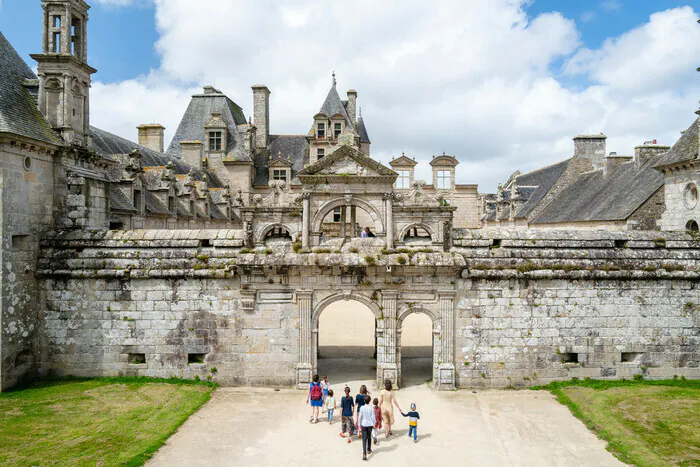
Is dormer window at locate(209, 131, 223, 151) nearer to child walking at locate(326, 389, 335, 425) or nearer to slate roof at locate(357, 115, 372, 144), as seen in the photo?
slate roof at locate(357, 115, 372, 144)

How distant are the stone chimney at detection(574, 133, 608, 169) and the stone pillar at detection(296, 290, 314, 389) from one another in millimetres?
29206

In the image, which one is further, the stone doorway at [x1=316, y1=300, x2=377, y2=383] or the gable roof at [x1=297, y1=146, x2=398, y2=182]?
the stone doorway at [x1=316, y1=300, x2=377, y2=383]

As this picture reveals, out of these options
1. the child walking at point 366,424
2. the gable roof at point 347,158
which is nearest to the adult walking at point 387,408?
the child walking at point 366,424

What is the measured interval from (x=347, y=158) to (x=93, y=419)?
349 inches

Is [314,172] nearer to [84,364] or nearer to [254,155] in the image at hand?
[84,364]

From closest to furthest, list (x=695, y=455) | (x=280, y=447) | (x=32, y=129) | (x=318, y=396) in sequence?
(x=695, y=455) → (x=280, y=447) → (x=318, y=396) → (x=32, y=129)

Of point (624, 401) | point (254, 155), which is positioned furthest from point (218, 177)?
point (624, 401)

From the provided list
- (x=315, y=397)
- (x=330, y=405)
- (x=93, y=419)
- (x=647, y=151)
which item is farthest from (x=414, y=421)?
(x=647, y=151)

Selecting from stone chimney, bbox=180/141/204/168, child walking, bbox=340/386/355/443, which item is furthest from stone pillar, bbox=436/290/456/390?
stone chimney, bbox=180/141/204/168

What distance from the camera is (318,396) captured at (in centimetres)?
1105

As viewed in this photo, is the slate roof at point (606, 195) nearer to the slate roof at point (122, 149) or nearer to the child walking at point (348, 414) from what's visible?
the child walking at point (348, 414)

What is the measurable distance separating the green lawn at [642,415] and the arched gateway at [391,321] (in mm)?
3033

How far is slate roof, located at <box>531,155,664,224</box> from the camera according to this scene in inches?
899

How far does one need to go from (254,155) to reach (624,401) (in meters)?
32.7
